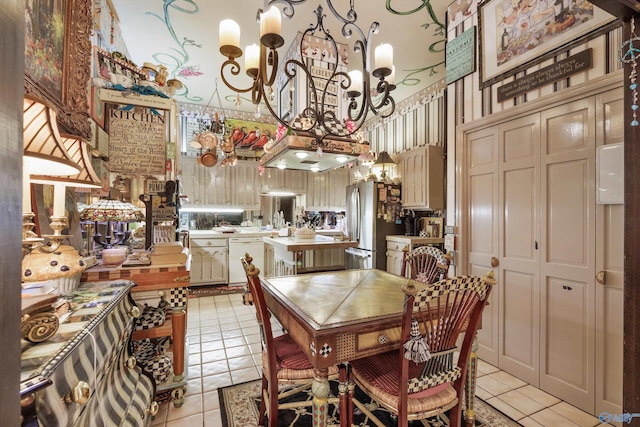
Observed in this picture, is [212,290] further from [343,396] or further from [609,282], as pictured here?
[609,282]

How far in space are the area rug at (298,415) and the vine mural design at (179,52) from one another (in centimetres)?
361

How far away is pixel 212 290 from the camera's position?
4836 mm

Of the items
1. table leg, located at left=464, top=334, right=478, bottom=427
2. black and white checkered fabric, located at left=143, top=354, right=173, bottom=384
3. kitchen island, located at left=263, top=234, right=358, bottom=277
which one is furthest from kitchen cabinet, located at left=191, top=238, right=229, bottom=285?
table leg, located at left=464, top=334, right=478, bottom=427

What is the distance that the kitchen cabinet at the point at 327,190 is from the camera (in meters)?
6.45

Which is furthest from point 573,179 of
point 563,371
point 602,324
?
point 563,371

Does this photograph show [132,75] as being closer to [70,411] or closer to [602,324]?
[70,411]

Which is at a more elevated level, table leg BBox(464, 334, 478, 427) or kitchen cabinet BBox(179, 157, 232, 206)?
kitchen cabinet BBox(179, 157, 232, 206)

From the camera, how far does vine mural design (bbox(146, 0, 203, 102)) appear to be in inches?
112

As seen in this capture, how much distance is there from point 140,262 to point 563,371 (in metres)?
3.14

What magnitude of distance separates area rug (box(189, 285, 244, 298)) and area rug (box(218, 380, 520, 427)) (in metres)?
2.70

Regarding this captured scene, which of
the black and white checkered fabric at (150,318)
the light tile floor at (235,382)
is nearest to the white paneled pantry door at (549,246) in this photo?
the light tile floor at (235,382)

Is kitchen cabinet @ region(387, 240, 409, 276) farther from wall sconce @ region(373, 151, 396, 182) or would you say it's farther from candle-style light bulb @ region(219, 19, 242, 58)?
candle-style light bulb @ region(219, 19, 242, 58)

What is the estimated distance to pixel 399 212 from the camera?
15.6 ft

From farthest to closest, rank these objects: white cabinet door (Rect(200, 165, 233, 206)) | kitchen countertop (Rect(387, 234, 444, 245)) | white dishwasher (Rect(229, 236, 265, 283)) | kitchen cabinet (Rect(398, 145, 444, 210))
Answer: white cabinet door (Rect(200, 165, 233, 206))
white dishwasher (Rect(229, 236, 265, 283))
kitchen cabinet (Rect(398, 145, 444, 210))
kitchen countertop (Rect(387, 234, 444, 245))
